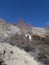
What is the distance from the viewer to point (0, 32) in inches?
824

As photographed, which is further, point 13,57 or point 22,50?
point 22,50

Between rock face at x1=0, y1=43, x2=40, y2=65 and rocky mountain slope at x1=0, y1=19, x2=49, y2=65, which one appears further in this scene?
rocky mountain slope at x1=0, y1=19, x2=49, y2=65

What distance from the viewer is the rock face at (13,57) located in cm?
1442

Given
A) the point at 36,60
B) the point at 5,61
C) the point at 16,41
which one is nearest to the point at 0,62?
the point at 5,61

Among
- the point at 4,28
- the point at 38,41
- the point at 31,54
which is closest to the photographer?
the point at 31,54

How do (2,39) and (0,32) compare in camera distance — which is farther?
(0,32)

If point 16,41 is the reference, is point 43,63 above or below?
below

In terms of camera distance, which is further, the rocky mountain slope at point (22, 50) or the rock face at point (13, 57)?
the rocky mountain slope at point (22, 50)

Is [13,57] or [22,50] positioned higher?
[22,50]

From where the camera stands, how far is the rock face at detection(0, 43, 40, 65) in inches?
568

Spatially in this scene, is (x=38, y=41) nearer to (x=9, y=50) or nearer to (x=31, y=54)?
(x=31, y=54)

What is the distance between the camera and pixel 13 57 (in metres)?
15.1

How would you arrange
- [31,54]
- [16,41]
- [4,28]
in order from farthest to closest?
[4,28] < [16,41] < [31,54]

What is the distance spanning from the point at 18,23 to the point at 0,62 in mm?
14656
